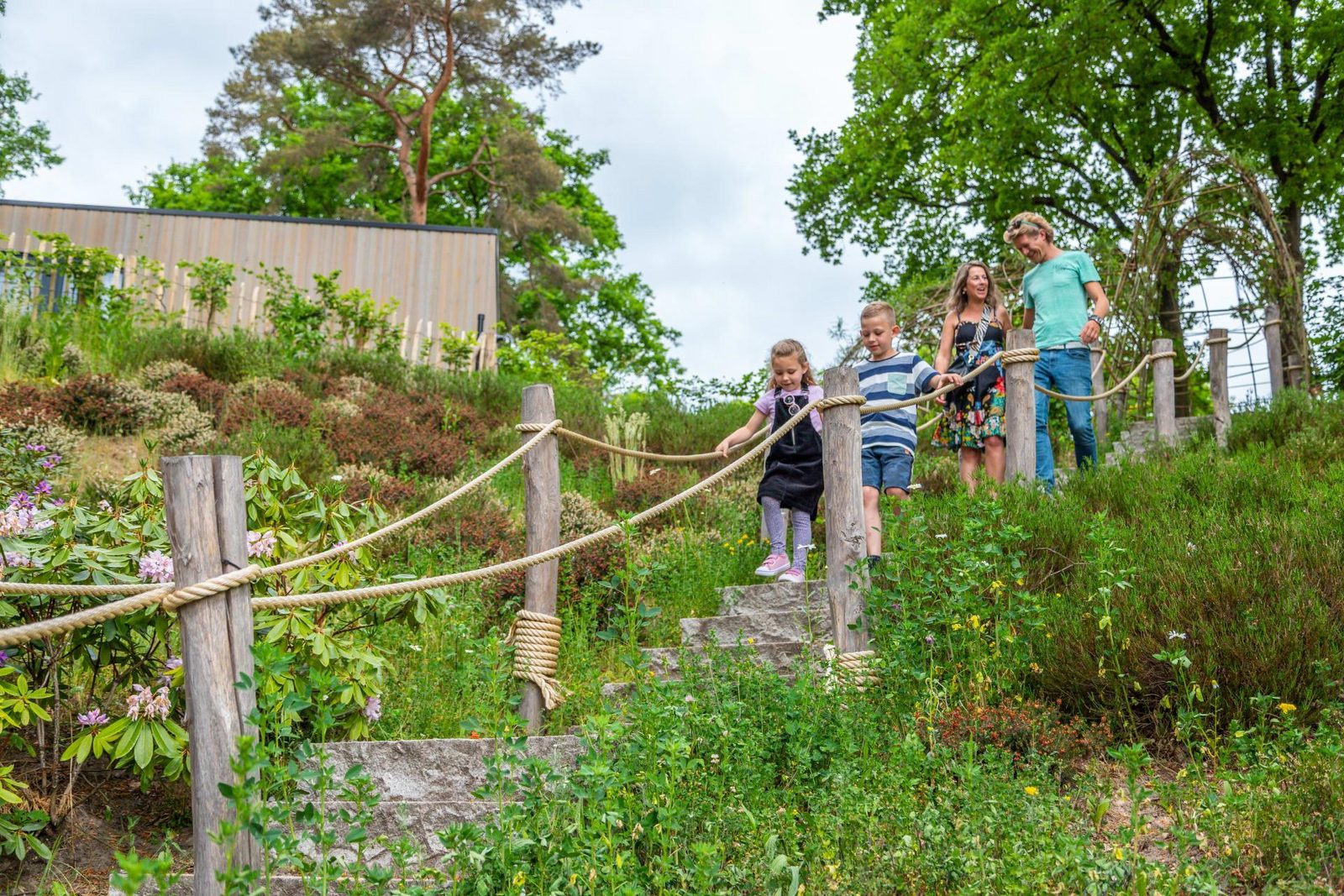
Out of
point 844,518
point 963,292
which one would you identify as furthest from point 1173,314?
point 844,518

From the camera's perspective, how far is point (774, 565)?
6062 mm

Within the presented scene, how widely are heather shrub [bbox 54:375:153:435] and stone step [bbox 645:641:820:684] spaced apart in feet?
20.6

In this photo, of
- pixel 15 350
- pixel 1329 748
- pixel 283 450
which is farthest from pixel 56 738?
pixel 15 350

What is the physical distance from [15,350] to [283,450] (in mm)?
3974

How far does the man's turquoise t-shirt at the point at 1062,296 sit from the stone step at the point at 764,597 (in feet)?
8.56

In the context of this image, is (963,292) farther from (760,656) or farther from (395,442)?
(395,442)

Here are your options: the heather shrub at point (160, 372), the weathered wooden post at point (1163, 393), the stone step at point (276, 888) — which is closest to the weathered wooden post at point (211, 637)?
the stone step at point (276, 888)

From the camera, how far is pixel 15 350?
33.3 feet

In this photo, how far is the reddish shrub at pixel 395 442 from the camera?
29.2ft

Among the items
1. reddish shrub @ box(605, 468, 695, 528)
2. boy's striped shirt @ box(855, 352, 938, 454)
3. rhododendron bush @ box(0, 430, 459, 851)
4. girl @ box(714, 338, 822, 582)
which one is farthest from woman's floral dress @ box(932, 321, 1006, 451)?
rhododendron bush @ box(0, 430, 459, 851)

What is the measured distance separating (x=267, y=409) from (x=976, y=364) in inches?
246

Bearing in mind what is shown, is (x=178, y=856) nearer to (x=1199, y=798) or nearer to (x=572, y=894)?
(x=572, y=894)

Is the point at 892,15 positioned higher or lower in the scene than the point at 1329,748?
higher

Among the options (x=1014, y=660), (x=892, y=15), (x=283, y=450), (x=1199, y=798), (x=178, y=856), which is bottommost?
(x=178, y=856)
